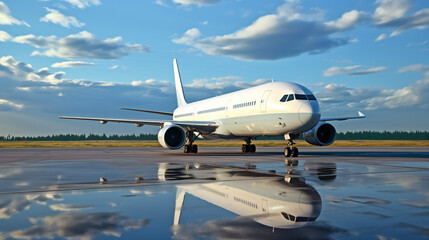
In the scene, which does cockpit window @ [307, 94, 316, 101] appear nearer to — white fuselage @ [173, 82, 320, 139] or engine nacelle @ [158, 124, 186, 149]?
white fuselage @ [173, 82, 320, 139]

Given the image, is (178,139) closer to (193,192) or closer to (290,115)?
(290,115)

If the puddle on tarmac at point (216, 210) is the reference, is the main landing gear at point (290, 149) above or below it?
above

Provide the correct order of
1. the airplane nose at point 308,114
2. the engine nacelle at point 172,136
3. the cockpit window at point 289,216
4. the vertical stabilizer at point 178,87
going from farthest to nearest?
1. the vertical stabilizer at point 178,87
2. the engine nacelle at point 172,136
3. the airplane nose at point 308,114
4. the cockpit window at point 289,216

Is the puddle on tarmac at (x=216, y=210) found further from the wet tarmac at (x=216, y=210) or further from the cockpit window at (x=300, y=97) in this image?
the cockpit window at (x=300, y=97)

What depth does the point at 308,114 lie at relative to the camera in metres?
18.1

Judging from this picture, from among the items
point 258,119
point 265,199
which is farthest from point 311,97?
point 265,199

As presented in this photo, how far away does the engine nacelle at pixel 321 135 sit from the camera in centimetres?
2216

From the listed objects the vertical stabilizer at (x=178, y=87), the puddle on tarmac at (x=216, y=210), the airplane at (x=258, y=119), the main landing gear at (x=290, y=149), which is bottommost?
the puddle on tarmac at (x=216, y=210)

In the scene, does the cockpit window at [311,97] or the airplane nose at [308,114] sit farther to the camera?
the cockpit window at [311,97]

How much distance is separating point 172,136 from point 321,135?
9647 mm

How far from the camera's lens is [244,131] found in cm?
2373

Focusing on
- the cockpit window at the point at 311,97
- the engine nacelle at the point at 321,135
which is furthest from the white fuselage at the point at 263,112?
the engine nacelle at the point at 321,135

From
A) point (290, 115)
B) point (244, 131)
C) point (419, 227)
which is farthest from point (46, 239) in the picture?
point (244, 131)

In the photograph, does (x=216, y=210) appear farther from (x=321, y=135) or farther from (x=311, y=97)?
(x=321, y=135)
